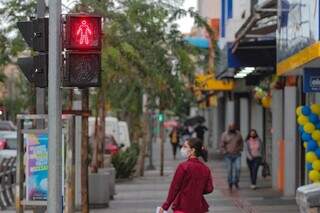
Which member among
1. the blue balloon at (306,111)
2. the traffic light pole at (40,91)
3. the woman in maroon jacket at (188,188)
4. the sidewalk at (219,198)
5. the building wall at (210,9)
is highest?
the building wall at (210,9)

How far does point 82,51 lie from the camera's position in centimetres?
1145

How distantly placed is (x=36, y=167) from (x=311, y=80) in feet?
15.2

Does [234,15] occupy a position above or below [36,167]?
above

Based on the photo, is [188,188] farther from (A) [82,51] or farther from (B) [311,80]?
(B) [311,80]

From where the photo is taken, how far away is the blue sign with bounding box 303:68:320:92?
15.1 m

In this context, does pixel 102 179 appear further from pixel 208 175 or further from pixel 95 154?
pixel 208 175

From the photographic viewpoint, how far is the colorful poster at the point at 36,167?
13359 mm

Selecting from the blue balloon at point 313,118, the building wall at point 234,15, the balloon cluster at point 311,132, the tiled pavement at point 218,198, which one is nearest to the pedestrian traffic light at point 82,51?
the balloon cluster at point 311,132

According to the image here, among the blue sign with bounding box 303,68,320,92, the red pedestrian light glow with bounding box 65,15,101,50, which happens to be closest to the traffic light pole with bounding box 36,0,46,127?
the red pedestrian light glow with bounding box 65,15,101,50

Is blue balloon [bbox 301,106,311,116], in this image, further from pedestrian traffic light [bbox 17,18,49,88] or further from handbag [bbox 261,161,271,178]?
handbag [bbox 261,161,271,178]

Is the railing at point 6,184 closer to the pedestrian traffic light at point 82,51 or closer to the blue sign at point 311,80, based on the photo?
the blue sign at point 311,80

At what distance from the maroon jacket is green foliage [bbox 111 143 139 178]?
55.1ft

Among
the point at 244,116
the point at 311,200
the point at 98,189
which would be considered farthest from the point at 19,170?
the point at 244,116

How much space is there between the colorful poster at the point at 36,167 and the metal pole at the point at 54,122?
1.92 meters
